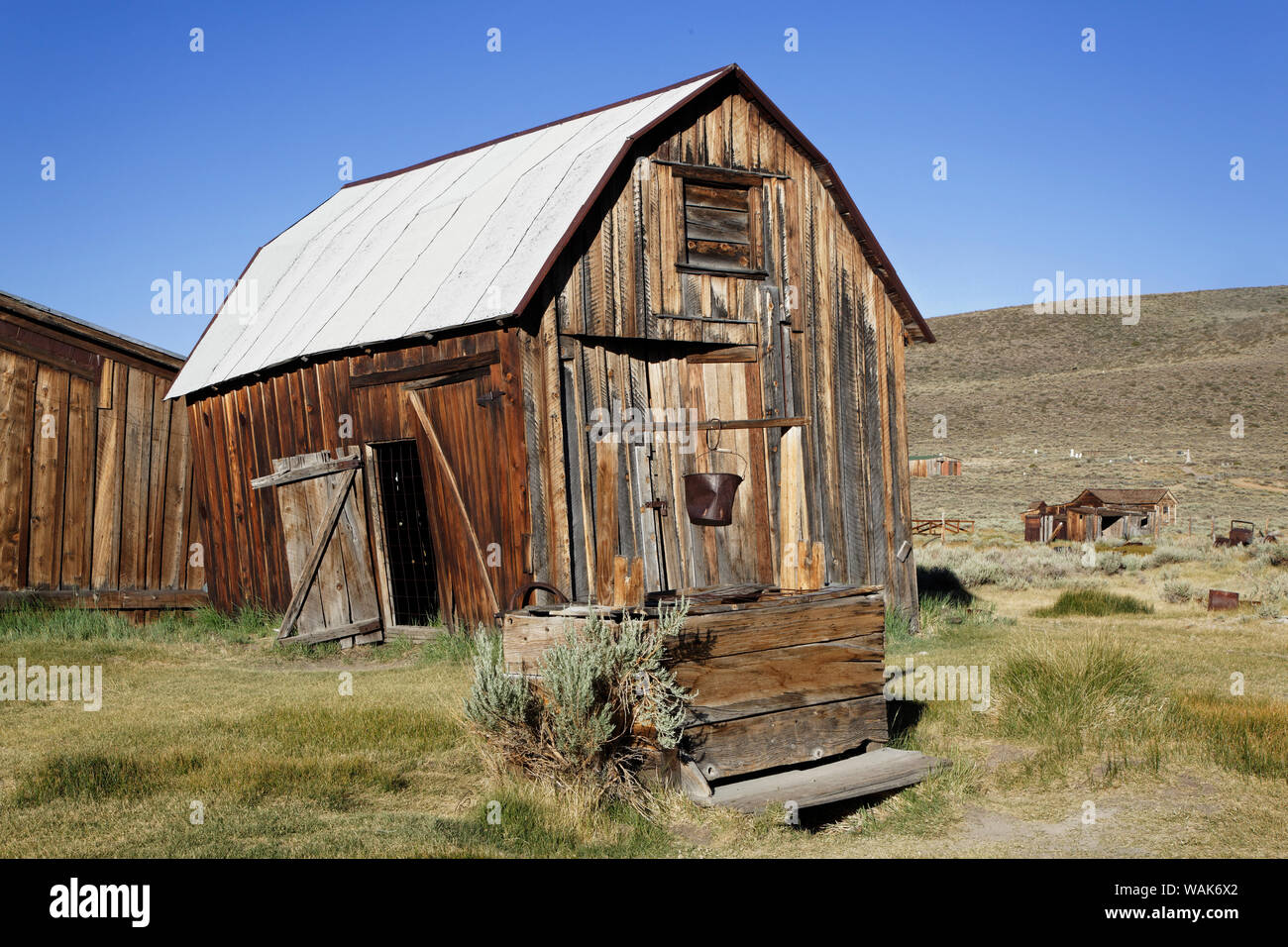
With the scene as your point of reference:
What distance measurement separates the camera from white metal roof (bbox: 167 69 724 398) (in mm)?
10688

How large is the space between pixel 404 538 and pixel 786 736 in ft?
23.3

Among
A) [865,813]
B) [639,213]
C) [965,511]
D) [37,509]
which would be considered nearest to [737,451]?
[639,213]

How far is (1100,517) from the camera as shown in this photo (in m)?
32.1

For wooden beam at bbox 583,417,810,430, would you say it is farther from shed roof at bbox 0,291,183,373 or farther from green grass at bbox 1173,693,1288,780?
shed roof at bbox 0,291,183,373

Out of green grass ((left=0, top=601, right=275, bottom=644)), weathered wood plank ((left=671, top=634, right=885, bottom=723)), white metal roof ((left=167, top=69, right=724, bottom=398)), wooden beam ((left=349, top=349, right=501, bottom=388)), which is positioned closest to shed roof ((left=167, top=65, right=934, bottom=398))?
white metal roof ((left=167, top=69, right=724, bottom=398))

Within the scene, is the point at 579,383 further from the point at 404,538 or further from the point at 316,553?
the point at 316,553

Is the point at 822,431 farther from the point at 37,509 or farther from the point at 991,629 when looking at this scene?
the point at 37,509

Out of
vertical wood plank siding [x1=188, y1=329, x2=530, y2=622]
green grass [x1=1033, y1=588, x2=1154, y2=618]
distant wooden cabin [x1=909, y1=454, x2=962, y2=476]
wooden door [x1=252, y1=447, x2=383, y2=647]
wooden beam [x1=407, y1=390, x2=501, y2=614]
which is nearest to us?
vertical wood plank siding [x1=188, y1=329, x2=530, y2=622]

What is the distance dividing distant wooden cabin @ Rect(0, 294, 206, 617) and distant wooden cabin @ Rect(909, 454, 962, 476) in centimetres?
4301

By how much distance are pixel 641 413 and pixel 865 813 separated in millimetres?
5356

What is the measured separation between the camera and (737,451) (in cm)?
1164

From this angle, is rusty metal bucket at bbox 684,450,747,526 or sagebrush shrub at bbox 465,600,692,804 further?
rusty metal bucket at bbox 684,450,747,526

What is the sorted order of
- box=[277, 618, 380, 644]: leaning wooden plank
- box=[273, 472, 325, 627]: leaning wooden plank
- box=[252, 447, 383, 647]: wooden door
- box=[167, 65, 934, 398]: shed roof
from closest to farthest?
box=[167, 65, 934, 398]: shed roof < box=[277, 618, 380, 644]: leaning wooden plank < box=[252, 447, 383, 647]: wooden door < box=[273, 472, 325, 627]: leaning wooden plank

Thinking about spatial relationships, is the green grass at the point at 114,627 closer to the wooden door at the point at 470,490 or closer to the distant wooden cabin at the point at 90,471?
the distant wooden cabin at the point at 90,471
